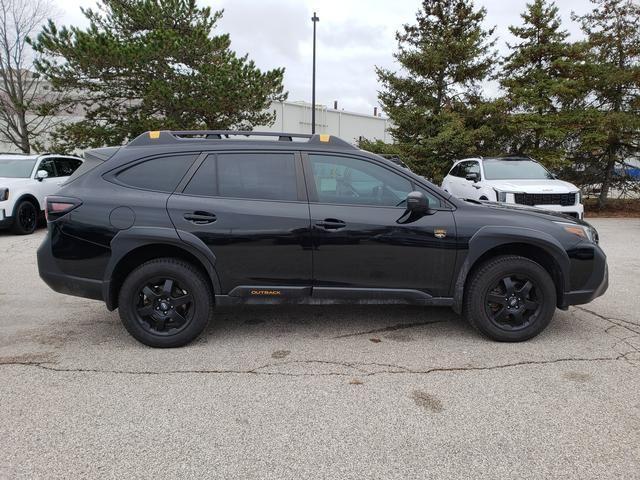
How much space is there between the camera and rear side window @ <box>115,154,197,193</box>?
3.97 meters

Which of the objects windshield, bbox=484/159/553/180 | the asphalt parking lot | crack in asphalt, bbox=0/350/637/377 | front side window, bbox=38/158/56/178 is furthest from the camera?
front side window, bbox=38/158/56/178

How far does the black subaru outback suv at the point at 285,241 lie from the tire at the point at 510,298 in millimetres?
11

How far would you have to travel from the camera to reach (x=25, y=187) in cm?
1029

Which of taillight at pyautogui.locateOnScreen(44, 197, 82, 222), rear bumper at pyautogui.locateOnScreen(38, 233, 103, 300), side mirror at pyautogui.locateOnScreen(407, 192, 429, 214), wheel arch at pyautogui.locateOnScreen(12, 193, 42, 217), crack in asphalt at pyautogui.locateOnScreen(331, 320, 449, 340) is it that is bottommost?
crack in asphalt at pyautogui.locateOnScreen(331, 320, 449, 340)

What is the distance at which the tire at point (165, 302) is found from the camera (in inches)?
151

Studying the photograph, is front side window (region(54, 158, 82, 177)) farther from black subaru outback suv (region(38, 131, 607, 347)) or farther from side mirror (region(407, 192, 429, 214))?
side mirror (region(407, 192, 429, 214))

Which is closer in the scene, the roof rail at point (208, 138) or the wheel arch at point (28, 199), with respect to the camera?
the roof rail at point (208, 138)

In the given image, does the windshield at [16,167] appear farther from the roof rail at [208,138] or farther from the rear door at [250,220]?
the rear door at [250,220]

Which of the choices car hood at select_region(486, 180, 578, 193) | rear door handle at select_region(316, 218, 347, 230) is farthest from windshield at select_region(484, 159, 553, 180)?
rear door handle at select_region(316, 218, 347, 230)

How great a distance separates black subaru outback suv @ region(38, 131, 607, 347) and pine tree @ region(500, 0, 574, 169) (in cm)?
1262

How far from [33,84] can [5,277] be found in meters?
16.0

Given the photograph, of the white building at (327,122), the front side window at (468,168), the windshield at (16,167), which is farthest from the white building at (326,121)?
the windshield at (16,167)

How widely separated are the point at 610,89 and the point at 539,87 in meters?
2.33

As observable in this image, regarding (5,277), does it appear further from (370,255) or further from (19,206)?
(370,255)
